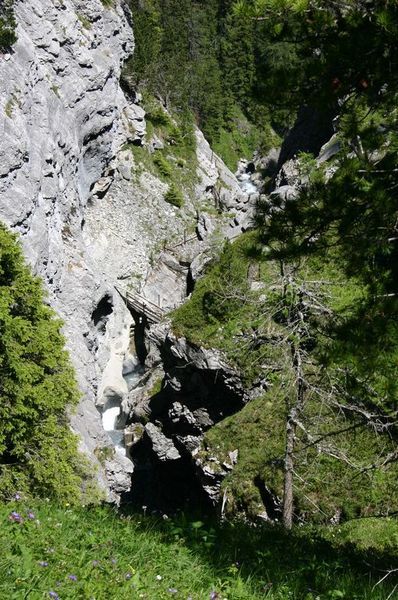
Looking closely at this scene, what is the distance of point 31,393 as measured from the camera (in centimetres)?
1608

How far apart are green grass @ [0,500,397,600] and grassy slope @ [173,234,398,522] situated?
4.35 meters

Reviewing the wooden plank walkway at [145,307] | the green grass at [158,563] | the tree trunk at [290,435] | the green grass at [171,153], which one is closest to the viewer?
the green grass at [158,563]

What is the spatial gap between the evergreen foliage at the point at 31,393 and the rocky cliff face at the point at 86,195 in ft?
15.3

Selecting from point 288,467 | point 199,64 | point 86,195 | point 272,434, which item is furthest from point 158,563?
point 199,64

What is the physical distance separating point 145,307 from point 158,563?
120ft

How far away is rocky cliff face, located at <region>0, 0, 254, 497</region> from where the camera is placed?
25250mm

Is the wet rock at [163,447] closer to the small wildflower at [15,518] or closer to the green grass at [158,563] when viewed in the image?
the green grass at [158,563]

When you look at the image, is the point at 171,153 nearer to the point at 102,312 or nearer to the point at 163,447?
the point at 102,312

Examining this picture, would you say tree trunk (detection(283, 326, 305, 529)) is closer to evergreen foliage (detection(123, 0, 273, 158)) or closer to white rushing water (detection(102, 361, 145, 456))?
white rushing water (detection(102, 361, 145, 456))

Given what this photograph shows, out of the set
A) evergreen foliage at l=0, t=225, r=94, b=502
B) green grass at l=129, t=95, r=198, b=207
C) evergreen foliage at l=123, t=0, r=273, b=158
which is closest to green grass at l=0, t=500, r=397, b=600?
evergreen foliage at l=0, t=225, r=94, b=502

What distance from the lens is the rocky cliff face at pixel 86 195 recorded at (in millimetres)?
25250

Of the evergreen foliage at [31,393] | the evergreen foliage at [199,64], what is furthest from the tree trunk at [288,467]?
the evergreen foliage at [199,64]

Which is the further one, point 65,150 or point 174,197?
point 174,197

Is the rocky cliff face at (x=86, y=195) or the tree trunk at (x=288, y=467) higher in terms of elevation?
the rocky cliff face at (x=86, y=195)
